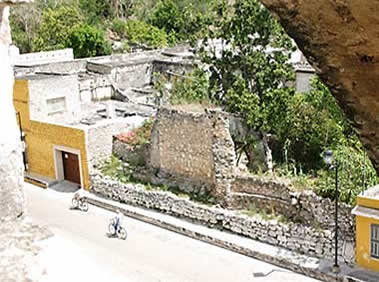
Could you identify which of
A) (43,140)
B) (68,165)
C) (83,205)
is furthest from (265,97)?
(43,140)

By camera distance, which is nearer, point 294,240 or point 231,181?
point 294,240

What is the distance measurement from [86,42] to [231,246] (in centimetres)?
2467

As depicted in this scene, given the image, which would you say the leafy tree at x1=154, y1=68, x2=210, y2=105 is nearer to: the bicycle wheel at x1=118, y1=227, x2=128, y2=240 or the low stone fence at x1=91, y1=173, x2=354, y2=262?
the low stone fence at x1=91, y1=173, x2=354, y2=262

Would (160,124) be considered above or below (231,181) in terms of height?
above

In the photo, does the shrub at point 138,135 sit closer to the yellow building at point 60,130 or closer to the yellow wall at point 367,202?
the yellow building at point 60,130

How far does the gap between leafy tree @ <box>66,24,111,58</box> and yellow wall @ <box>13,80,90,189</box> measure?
1611 cm

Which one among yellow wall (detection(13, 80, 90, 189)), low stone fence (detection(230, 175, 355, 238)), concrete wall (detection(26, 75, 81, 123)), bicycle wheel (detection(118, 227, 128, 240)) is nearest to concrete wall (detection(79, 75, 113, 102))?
concrete wall (detection(26, 75, 81, 123))

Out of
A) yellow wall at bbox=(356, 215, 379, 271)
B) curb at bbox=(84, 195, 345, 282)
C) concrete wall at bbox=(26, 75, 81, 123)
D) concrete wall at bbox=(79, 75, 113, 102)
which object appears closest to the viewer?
yellow wall at bbox=(356, 215, 379, 271)

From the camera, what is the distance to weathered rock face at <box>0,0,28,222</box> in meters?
3.89

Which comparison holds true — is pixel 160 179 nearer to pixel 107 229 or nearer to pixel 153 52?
pixel 107 229

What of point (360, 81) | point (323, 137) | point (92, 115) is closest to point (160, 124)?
point (323, 137)

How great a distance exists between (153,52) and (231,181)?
19.0 meters

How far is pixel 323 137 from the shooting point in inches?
654

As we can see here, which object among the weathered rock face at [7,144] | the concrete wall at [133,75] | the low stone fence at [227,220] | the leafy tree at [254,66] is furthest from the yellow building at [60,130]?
the weathered rock face at [7,144]
